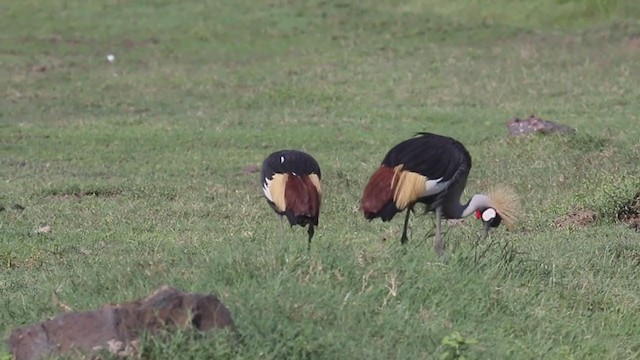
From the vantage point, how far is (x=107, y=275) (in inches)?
255

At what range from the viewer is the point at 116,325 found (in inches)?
198

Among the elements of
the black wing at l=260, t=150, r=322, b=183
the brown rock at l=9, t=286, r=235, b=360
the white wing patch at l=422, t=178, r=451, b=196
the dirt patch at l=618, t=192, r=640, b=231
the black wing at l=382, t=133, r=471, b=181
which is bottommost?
the dirt patch at l=618, t=192, r=640, b=231

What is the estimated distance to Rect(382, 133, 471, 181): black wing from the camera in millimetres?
7605

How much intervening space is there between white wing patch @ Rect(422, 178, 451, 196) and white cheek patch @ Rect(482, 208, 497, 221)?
357 millimetres

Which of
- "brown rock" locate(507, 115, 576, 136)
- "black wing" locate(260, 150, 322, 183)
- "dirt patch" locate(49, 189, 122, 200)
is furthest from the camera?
"brown rock" locate(507, 115, 576, 136)

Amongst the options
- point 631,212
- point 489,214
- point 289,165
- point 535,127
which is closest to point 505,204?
point 489,214

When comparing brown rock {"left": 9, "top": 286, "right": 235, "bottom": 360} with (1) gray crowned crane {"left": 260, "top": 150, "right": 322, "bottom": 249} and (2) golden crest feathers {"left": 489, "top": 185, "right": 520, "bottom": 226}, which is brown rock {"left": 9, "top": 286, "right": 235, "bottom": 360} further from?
(2) golden crest feathers {"left": 489, "top": 185, "right": 520, "bottom": 226}

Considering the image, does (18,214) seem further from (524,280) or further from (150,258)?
(524,280)

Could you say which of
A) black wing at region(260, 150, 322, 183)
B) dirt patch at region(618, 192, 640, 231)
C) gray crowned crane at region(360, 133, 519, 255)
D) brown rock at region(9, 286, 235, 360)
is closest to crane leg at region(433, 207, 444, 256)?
gray crowned crane at region(360, 133, 519, 255)

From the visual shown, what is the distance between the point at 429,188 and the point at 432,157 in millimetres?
211

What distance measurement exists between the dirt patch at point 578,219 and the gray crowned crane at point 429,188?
252 centimetres

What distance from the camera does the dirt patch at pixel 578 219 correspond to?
34.1 feet

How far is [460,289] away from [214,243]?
2809 mm

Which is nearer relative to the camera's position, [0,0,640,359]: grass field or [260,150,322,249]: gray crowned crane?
[0,0,640,359]: grass field
